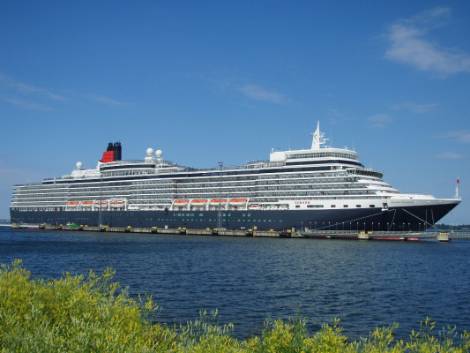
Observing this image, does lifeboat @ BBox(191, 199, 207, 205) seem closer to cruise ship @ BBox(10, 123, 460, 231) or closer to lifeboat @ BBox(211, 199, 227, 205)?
cruise ship @ BBox(10, 123, 460, 231)

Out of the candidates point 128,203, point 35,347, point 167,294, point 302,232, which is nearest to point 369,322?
point 167,294

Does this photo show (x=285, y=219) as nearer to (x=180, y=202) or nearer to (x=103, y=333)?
(x=180, y=202)

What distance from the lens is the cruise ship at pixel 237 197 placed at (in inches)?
3499

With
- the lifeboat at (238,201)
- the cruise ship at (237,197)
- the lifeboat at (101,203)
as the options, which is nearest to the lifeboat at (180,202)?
the cruise ship at (237,197)

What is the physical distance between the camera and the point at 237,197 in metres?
106

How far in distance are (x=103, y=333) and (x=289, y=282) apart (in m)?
28.7

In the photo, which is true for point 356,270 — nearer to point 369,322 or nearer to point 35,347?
point 369,322

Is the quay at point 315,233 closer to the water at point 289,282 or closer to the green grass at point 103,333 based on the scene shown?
the water at point 289,282

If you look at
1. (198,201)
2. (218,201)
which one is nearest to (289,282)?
(218,201)

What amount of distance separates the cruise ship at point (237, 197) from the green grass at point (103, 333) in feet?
250

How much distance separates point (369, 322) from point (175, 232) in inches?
3569

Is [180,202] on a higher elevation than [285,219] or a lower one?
higher

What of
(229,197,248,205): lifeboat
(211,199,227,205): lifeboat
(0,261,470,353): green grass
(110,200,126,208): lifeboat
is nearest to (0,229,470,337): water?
(0,261,470,353): green grass

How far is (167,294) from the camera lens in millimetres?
33344
